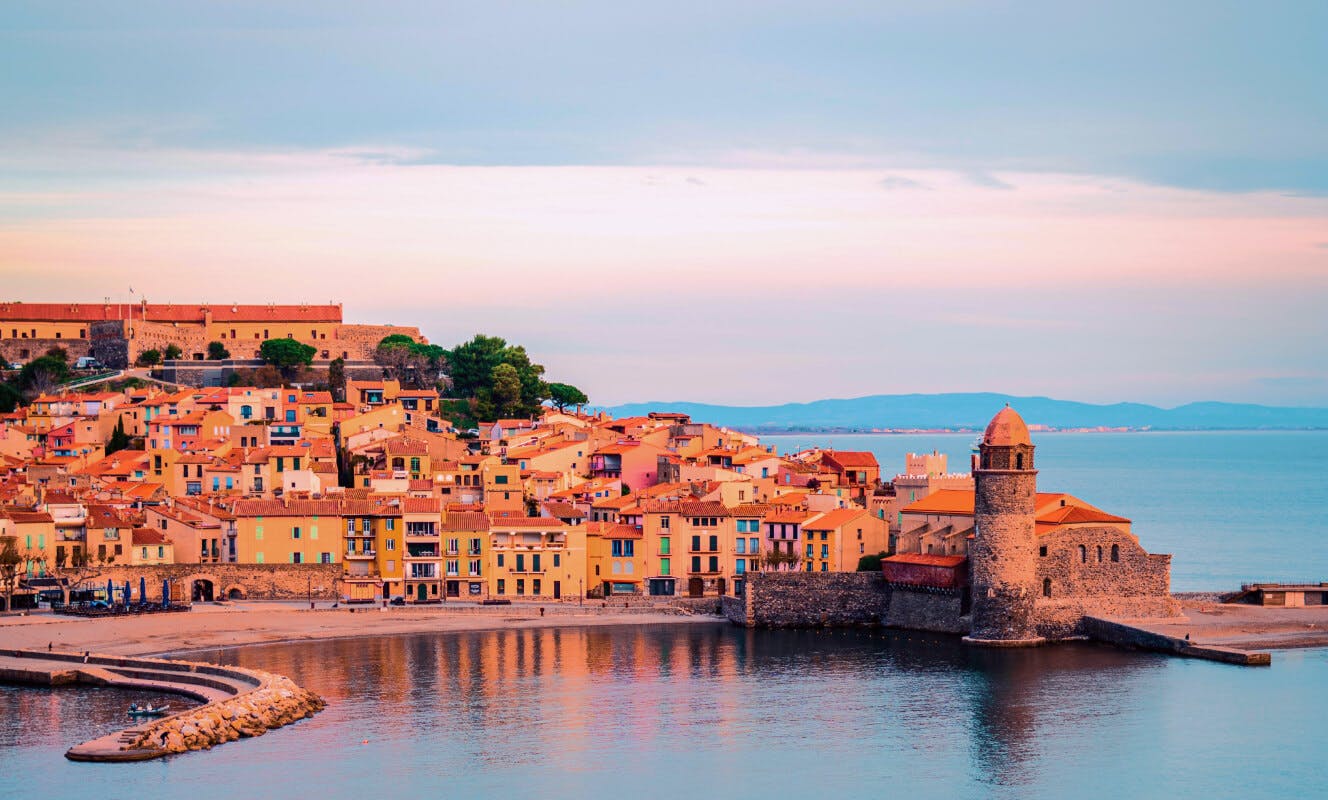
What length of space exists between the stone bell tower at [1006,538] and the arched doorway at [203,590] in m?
27.2

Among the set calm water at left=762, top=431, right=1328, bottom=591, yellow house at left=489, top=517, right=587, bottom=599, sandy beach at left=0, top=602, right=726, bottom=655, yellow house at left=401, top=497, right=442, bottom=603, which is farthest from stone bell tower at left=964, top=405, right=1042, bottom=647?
calm water at left=762, top=431, right=1328, bottom=591

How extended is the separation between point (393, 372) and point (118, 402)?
68.5 ft

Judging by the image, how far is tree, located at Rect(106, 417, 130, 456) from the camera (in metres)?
90.0

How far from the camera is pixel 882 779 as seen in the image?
43188mm

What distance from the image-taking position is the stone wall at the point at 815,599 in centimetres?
6488

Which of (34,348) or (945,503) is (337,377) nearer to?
(34,348)

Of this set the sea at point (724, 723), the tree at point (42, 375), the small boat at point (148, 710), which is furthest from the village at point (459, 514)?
the small boat at point (148, 710)

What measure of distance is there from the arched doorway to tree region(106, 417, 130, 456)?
919 inches

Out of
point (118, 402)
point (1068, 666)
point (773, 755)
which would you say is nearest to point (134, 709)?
point (773, 755)

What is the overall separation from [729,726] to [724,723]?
0.36m

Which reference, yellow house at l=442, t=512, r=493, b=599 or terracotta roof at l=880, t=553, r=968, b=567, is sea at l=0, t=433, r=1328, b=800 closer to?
terracotta roof at l=880, t=553, r=968, b=567

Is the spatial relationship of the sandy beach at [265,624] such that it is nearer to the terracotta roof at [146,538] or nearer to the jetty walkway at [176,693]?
the jetty walkway at [176,693]

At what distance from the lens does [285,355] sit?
11019cm

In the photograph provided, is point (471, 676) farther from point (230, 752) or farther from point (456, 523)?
point (456, 523)
